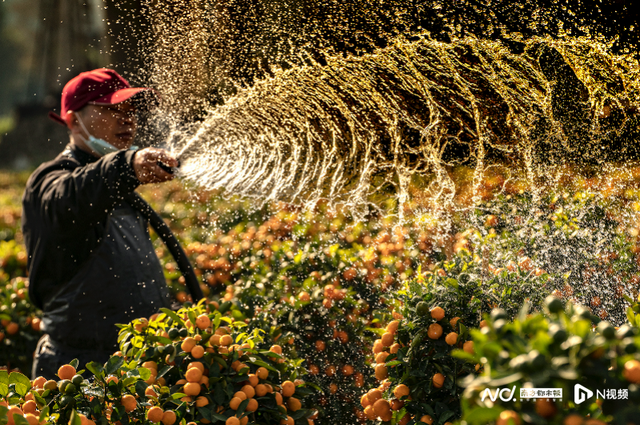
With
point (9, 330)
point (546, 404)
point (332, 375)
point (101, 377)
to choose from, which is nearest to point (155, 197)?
point (9, 330)

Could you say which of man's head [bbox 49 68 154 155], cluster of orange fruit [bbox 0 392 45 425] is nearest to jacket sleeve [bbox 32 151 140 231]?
man's head [bbox 49 68 154 155]

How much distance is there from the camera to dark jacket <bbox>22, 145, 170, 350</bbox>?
7.47ft

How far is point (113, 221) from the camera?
248 centimetres

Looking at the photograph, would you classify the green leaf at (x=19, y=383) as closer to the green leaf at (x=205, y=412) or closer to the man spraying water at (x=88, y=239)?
the green leaf at (x=205, y=412)

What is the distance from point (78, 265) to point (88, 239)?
151 millimetres

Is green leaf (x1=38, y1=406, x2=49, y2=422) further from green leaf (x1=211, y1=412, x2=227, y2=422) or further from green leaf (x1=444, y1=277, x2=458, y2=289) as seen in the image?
green leaf (x1=444, y1=277, x2=458, y2=289)

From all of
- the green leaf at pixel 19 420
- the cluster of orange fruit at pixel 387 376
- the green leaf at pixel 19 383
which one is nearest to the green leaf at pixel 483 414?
the cluster of orange fruit at pixel 387 376

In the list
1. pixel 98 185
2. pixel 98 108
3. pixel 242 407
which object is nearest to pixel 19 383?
pixel 242 407

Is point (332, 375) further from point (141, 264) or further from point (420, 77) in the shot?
point (420, 77)

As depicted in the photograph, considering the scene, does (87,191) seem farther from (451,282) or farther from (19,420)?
(451,282)

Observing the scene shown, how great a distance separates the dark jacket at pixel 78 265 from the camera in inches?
89.7

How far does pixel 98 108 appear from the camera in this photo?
2543 mm

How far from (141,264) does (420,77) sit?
2015mm

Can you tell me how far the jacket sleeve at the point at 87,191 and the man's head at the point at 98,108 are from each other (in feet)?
1.19
